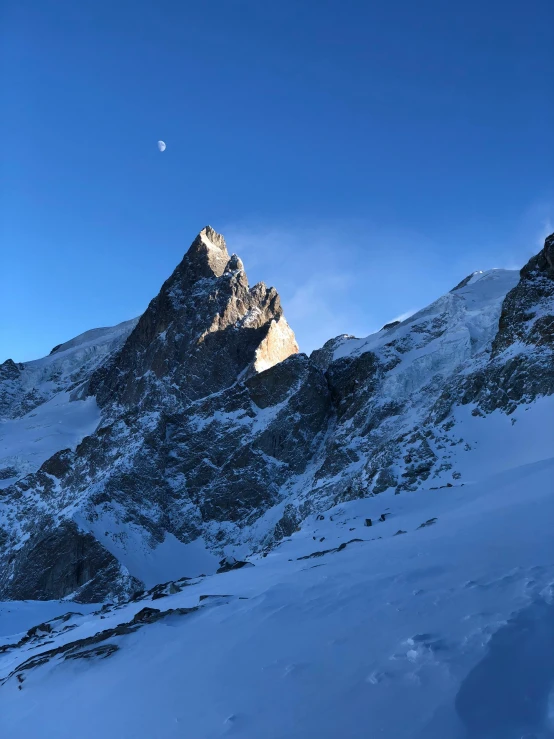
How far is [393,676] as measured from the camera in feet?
20.7

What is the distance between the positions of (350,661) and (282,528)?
55.4 meters

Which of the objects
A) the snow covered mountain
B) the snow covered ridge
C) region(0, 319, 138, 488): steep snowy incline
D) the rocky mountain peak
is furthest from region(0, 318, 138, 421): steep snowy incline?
the rocky mountain peak

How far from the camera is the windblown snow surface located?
18.4 feet

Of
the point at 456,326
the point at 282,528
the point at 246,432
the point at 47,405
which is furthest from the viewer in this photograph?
the point at 47,405

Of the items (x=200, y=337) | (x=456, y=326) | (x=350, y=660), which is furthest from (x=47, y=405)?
(x=350, y=660)

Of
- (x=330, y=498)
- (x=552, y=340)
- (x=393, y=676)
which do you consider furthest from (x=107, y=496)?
(x=393, y=676)

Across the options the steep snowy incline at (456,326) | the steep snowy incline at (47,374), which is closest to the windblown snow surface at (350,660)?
the steep snowy incline at (456,326)

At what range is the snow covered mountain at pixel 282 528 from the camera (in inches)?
258

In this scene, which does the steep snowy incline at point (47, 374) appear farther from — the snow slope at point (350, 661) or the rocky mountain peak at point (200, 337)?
the snow slope at point (350, 661)

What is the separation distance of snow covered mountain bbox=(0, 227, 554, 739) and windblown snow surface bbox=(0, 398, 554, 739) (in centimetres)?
4

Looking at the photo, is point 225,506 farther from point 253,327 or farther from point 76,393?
point 76,393

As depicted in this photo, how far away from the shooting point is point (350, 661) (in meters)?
7.02

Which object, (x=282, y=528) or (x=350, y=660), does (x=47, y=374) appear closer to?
(x=282, y=528)

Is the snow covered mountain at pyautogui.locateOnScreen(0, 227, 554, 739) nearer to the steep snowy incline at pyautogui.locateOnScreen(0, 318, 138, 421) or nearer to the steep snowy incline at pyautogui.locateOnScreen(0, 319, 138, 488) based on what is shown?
the steep snowy incline at pyautogui.locateOnScreen(0, 319, 138, 488)
